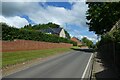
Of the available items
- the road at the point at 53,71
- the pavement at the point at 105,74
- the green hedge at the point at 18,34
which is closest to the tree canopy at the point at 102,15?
the green hedge at the point at 18,34

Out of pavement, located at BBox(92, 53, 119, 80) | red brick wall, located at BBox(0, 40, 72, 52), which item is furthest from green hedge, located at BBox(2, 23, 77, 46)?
pavement, located at BBox(92, 53, 119, 80)

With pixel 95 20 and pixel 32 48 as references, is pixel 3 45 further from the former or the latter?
pixel 95 20

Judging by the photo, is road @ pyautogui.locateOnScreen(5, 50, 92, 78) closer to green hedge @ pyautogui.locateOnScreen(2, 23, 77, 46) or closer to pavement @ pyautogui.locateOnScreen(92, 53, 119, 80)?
pavement @ pyautogui.locateOnScreen(92, 53, 119, 80)

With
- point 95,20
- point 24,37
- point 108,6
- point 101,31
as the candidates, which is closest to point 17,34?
point 24,37

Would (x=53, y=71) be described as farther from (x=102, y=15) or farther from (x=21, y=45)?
(x=102, y=15)

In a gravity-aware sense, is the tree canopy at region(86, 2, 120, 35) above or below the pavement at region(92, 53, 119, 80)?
above

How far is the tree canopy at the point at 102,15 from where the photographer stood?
42.3 m

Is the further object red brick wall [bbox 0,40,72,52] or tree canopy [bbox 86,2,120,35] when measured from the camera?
tree canopy [bbox 86,2,120,35]

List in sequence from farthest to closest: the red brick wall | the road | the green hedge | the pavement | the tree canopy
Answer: the tree canopy, the green hedge, the red brick wall, the road, the pavement

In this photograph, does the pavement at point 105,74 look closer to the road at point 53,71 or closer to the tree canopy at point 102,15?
the road at point 53,71

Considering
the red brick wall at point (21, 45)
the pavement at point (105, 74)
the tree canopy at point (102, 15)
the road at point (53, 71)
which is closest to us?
the pavement at point (105, 74)

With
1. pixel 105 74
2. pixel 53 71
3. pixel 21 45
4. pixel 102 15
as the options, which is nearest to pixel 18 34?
pixel 21 45

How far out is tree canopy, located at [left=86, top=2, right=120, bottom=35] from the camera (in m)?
42.3


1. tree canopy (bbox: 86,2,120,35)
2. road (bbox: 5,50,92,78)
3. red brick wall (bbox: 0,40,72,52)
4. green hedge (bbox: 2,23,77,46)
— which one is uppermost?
tree canopy (bbox: 86,2,120,35)
